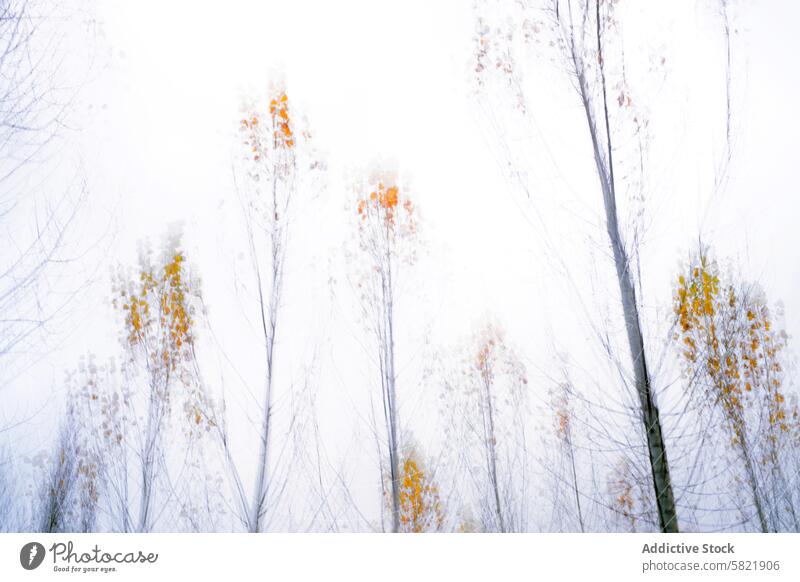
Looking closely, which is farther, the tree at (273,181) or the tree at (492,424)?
the tree at (273,181)

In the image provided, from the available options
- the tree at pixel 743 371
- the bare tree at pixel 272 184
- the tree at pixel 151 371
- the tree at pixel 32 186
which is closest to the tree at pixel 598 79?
the tree at pixel 743 371

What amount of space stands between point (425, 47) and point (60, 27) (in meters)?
1.61

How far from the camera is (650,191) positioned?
2.46 m
